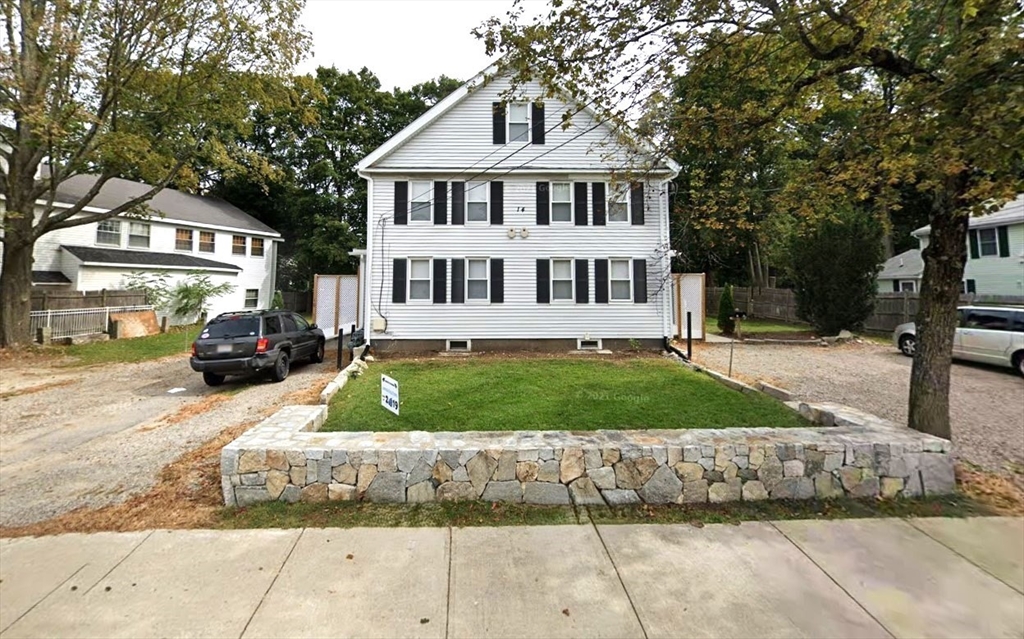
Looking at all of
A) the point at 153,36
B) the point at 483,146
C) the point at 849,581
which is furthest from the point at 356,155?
the point at 849,581

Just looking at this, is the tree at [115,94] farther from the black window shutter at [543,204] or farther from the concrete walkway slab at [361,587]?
the concrete walkway slab at [361,587]

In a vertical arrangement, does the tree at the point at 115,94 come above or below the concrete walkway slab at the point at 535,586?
above

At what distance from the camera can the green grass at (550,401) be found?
6.27 metres

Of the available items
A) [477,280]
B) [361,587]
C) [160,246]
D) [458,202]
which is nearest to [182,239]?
[160,246]

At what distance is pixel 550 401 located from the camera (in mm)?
7473

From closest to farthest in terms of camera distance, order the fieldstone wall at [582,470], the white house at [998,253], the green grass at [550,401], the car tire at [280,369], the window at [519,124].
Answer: the fieldstone wall at [582,470] → the green grass at [550,401] → the car tire at [280,369] → the window at [519,124] → the white house at [998,253]

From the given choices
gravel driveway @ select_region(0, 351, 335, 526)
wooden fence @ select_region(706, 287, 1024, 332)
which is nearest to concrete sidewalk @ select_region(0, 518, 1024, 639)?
gravel driveway @ select_region(0, 351, 335, 526)

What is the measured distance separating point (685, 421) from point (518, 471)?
3031mm

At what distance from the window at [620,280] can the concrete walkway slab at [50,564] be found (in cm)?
1218

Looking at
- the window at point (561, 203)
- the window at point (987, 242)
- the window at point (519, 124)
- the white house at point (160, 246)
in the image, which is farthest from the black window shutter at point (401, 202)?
the window at point (987, 242)

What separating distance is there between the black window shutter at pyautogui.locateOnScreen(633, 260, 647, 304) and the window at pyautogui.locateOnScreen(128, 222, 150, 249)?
23666mm

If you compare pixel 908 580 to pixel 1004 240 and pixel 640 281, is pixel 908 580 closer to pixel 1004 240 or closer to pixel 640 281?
pixel 640 281

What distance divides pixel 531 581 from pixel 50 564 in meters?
3.73

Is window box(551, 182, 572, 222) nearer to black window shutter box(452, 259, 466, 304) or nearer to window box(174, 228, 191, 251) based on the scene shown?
black window shutter box(452, 259, 466, 304)
